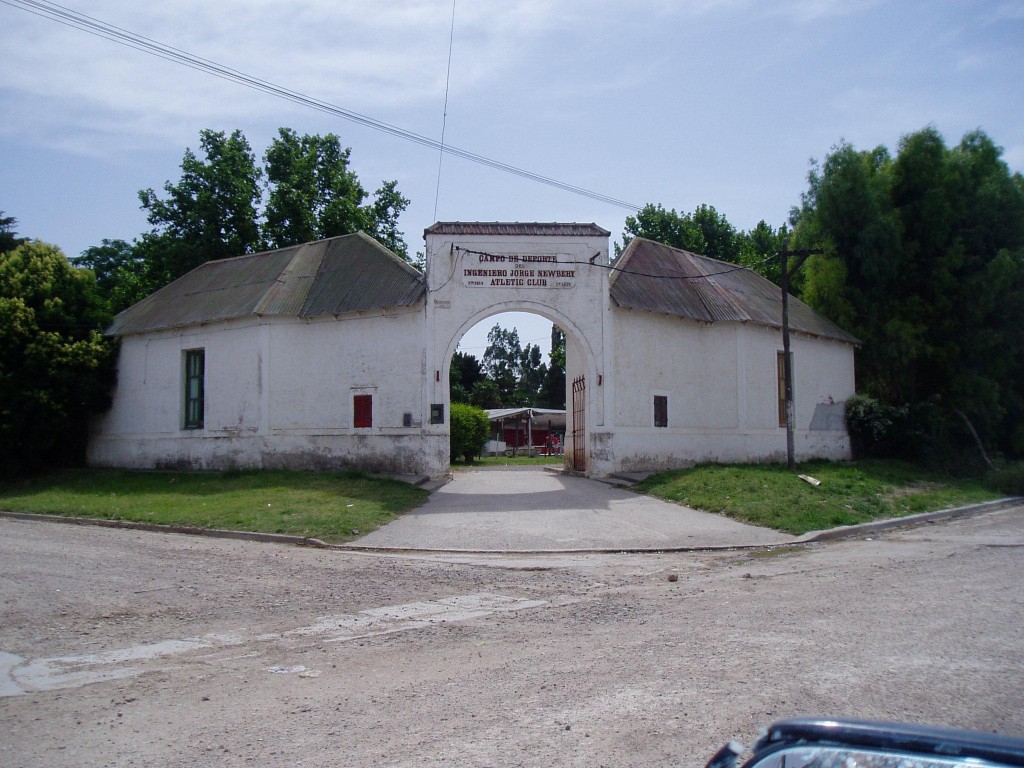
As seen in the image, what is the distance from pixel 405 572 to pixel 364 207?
30256 mm

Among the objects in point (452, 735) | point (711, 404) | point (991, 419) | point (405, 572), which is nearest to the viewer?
point (452, 735)

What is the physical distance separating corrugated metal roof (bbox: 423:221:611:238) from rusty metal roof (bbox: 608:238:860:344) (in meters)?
1.66

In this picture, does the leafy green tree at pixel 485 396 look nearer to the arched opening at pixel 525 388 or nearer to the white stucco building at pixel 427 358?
the arched opening at pixel 525 388

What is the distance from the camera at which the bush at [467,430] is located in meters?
31.7

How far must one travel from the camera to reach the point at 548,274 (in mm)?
21406

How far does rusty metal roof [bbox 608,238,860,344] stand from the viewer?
2314cm

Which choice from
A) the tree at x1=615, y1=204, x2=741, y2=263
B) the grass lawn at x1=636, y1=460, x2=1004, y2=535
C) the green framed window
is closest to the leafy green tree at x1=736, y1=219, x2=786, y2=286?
the tree at x1=615, y1=204, x2=741, y2=263

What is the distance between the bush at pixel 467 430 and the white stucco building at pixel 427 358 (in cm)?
746

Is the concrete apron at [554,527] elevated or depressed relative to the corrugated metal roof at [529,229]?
depressed

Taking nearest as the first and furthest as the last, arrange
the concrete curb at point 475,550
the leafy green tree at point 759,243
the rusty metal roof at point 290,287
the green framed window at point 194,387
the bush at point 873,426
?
the concrete curb at point 475,550
the rusty metal roof at point 290,287
the green framed window at point 194,387
the bush at point 873,426
the leafy green tree at point 759,243

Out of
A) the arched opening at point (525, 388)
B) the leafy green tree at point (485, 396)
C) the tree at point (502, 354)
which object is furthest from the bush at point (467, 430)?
the tree at point (502, 354)

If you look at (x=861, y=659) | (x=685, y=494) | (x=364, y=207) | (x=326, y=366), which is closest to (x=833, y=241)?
(x=685, y=494)

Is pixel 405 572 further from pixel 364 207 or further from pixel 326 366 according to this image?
pixel 364 207

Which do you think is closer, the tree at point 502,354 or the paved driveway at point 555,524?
the paved driveway at point 555,524
